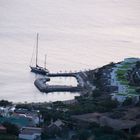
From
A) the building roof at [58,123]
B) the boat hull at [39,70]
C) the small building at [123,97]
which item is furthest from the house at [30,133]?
the boat hull at [39,70]

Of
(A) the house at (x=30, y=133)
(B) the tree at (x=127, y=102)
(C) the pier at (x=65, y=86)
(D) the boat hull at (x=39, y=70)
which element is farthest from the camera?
(D) the boat hull at (x=39, y=70)

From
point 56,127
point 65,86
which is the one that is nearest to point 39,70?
point 65,86

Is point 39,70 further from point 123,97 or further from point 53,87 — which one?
point 123,97

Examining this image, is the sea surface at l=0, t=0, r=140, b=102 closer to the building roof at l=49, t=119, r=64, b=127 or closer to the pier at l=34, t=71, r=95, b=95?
the pier at l=34, t=71, r=95, b=95

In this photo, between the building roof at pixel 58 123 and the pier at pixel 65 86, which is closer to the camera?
the building roof at pixel 58 123

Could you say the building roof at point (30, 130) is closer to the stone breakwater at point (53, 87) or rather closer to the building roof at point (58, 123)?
the building roof at point (58, 123)

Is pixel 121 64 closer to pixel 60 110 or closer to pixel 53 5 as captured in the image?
pixel 60 110
